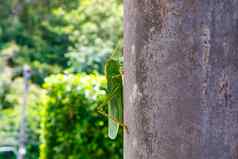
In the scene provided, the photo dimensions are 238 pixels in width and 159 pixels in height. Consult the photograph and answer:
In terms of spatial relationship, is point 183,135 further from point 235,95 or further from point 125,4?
point 125,4

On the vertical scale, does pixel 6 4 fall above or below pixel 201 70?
above

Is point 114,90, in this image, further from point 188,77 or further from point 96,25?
point 96,25

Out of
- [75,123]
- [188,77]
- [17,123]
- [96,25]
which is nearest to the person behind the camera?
[188,77]

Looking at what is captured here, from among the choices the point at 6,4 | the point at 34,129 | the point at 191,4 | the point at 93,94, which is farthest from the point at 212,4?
the point at 6,4

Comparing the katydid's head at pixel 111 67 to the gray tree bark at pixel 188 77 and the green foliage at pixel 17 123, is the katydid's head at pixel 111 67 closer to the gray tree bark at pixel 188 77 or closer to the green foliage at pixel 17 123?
the gray tree bark at pixel 188 77

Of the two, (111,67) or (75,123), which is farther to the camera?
(75,123)

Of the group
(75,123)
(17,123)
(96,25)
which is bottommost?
(17,123)

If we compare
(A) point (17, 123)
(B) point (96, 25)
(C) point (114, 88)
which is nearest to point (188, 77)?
(C) point (114, 88)
